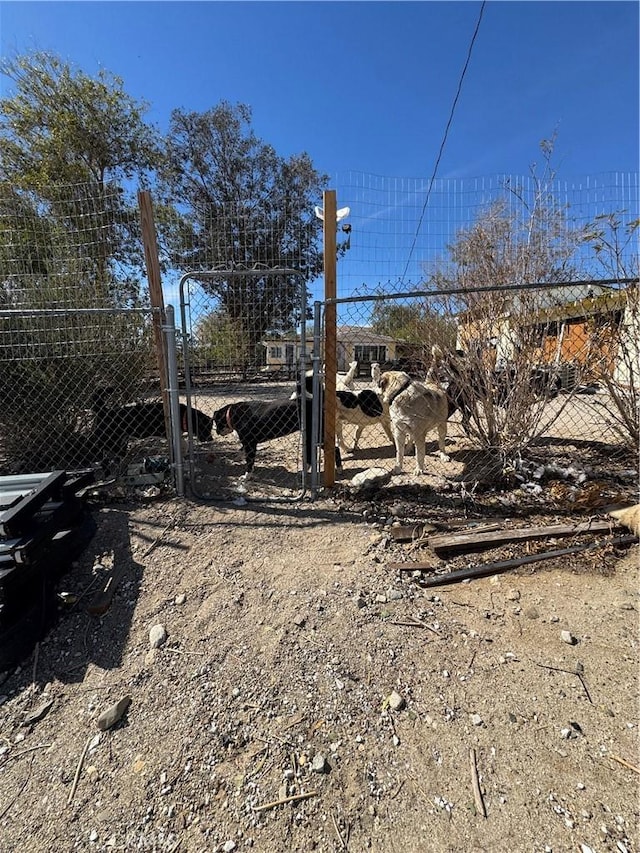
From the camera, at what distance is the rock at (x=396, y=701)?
5.20 feet

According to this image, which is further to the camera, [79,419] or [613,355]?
[79,419]

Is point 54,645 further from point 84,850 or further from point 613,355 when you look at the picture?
point 613,355

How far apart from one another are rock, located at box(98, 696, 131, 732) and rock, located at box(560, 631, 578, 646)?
214 cm

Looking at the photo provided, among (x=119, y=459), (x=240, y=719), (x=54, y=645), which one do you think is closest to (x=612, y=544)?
(x=240, y=719)

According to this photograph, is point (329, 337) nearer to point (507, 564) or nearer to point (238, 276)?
point (238, 276)

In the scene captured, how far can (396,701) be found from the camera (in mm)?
1604

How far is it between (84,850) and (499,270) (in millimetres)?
4605

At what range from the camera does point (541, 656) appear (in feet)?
5.89

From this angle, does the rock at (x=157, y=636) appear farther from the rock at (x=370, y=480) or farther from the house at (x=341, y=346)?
the house at (x=341, y=346)

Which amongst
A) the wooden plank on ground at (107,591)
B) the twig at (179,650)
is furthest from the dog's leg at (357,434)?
the twig at (179,650)

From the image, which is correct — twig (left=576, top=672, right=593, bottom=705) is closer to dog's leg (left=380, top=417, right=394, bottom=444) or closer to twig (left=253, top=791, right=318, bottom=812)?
twig (left=253, top=791, right=318, bottom=812)

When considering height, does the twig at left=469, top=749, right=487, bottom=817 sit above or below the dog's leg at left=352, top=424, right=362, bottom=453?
below

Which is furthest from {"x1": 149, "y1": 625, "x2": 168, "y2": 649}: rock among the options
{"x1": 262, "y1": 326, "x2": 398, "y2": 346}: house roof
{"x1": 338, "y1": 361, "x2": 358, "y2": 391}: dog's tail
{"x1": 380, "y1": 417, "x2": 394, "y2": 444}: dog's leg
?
{"x1": 380, "y1": 417, "x2": 394, "y2": 444}: dog's leg

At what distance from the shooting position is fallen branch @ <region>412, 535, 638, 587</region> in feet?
7.67
